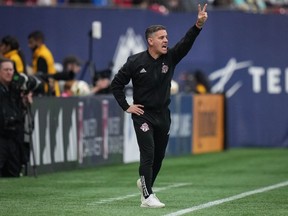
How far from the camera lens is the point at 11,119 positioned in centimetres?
1620

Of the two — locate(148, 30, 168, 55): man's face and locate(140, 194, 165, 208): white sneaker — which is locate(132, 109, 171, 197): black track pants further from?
locate(148, 30, 168, 55): man's face

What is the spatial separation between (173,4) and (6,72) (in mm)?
10049

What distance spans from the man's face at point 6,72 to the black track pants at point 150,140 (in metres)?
4.72

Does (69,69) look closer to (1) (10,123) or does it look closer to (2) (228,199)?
(1) (10,123)

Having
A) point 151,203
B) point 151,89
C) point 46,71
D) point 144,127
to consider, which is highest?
point 46,71

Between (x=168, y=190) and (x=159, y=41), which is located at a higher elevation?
(x=159, y=41)

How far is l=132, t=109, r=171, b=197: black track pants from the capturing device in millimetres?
11641

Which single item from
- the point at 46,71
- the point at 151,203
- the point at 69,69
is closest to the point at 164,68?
the point at 151,203

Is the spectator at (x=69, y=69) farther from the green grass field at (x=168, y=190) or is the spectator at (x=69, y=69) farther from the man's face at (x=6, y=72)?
the man's face at (x=6, y=72)

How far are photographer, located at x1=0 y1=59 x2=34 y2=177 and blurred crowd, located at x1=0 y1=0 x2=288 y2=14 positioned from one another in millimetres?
6849

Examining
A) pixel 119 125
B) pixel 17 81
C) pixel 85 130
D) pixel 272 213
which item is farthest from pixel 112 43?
pixel 272 213

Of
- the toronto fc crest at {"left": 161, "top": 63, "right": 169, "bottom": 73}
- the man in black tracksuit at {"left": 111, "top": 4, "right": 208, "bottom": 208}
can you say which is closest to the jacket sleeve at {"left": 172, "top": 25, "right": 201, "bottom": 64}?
the man in black tracksuit at {"left": 111, "top": 4, "right": 208, "bottom": 208}

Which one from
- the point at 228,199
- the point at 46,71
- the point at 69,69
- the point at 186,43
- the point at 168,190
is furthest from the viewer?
the point at 69,69

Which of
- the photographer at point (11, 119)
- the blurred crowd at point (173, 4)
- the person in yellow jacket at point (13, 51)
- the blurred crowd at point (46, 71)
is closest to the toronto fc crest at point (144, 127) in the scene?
the photographer at point (11, 119)
